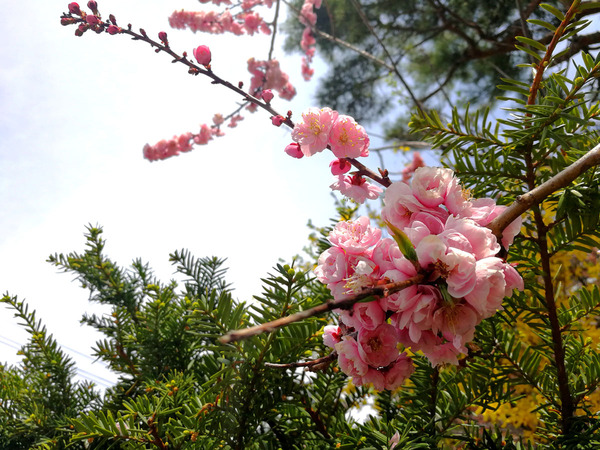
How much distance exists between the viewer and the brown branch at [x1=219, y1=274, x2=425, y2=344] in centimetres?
15

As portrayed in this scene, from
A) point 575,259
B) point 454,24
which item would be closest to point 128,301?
point 575,259

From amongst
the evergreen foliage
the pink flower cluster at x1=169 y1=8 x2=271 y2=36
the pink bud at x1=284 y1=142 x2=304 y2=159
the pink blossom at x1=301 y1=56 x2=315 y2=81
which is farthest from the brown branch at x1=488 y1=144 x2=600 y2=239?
the pink blossom at x1=301 y1=56 x2=315 y2=81

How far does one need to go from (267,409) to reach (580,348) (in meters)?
0.32

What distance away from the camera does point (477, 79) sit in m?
2.86

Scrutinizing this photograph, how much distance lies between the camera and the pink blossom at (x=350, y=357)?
256 mm

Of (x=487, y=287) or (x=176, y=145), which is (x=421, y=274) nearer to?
(x=487, y=287)

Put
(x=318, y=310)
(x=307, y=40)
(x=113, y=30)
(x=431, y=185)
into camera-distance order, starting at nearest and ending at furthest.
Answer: (x=318, y=310)
(x=431, y=185)
(x=113, y=30)
(x=307, y=40)

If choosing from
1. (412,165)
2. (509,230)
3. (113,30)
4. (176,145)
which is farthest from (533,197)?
(176,145)

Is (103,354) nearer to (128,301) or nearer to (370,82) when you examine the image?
(128,301)

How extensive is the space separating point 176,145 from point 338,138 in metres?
2.64

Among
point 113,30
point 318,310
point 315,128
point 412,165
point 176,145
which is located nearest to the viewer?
point 318,310

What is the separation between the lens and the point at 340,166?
0.38 m

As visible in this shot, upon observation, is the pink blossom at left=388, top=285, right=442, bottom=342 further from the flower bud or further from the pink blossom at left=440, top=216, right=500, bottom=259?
the flower bud

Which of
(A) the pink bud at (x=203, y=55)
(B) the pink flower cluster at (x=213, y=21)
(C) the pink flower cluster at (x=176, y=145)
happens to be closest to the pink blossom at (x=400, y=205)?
(A) the pink bud at (x=203, y=55)
